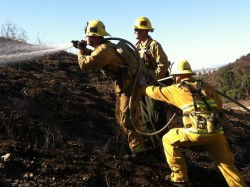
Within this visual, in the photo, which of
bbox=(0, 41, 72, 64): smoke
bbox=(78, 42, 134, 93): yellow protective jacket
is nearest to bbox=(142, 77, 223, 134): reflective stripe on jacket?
bbox=(78, 42, 134, 93): yellow protective jacket

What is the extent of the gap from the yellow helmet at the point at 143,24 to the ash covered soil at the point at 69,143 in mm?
1863

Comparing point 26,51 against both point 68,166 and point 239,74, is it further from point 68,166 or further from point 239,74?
point 239,74

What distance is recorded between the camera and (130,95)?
579cm

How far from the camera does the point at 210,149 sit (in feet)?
16.2

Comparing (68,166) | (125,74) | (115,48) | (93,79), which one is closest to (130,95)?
(125,74)

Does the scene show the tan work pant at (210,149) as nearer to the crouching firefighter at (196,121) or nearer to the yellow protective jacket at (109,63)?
the crouching firefighter at (196,121)

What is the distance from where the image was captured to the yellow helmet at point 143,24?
21.4 ft

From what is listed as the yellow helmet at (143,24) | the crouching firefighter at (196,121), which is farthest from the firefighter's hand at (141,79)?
the yellow helmet at (143,24)

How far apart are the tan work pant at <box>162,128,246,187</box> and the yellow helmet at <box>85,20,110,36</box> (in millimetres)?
1843

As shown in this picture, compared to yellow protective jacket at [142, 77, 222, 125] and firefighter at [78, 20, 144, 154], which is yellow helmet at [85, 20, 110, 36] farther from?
yellow protective jacket at [142, 77, 222, 125]

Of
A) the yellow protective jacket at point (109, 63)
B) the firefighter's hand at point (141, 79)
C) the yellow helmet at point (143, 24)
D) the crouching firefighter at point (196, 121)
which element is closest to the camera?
the crouching firefighter at point (196, 121)

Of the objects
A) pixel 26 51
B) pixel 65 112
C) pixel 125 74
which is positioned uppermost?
pixel 26 51

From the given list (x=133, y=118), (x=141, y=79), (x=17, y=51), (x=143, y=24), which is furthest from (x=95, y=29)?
(x=17, y=51)

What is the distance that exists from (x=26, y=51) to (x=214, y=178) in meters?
7.18
